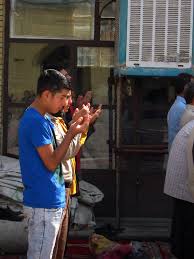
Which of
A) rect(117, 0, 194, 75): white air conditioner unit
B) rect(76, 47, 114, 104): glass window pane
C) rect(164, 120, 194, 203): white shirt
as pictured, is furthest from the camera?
rect(76, 47, 114, 104): glass window pane

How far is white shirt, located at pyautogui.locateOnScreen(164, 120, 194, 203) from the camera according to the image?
4883 millimetres

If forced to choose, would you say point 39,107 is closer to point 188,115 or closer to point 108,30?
point 188,115

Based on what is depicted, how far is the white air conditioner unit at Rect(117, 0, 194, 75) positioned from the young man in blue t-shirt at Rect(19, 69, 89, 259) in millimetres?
2376

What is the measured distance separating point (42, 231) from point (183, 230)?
1.53 metres

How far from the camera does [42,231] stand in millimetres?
4012

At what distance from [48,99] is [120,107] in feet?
9.17

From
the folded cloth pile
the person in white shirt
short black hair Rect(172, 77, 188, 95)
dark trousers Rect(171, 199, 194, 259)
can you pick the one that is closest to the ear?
the person in white shirt

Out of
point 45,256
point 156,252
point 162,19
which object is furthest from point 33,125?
point 162,19

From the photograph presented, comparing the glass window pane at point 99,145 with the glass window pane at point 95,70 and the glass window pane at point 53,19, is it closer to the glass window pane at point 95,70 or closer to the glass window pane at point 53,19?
the glass window pane at point 95,70

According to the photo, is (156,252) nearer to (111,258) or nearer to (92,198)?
(111,258)

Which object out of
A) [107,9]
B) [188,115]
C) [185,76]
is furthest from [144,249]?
[107,9]

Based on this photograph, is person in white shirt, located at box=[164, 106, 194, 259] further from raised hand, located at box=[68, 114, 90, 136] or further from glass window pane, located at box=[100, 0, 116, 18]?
glass window pane, located at box=[100, 0, 116, 18]

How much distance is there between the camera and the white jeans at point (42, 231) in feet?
13.2

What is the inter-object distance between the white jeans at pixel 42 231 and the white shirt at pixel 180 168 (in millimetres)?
1272
